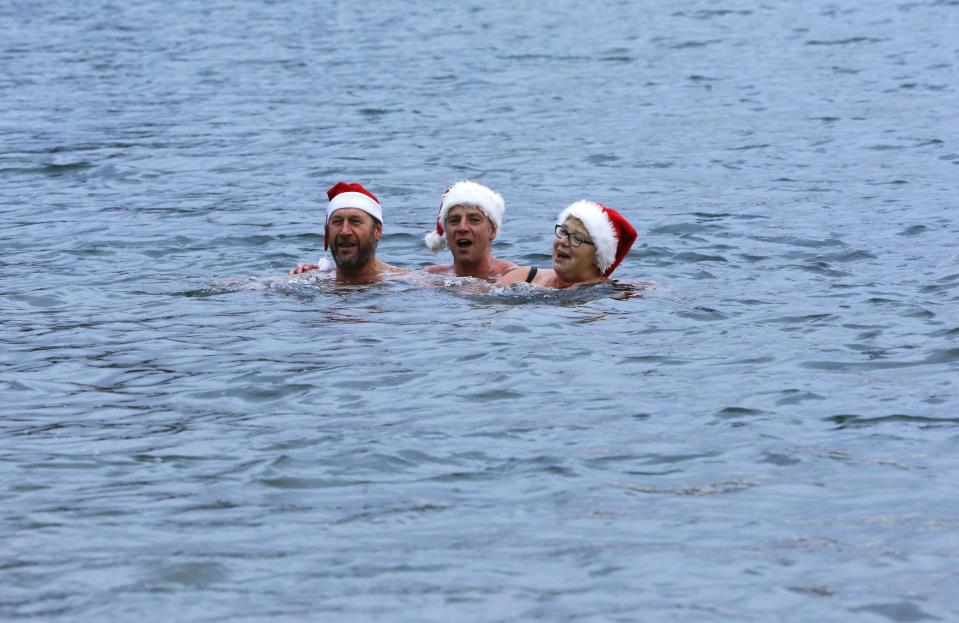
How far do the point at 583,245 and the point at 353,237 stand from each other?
2.20m

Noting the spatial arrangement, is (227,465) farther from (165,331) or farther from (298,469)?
(165,331)

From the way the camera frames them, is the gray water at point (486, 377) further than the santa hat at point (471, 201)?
No

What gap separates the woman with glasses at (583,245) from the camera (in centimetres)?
1394

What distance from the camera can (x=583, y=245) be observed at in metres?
14.0

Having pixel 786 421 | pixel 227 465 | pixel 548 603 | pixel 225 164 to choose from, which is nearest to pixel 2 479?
pixel 227 465

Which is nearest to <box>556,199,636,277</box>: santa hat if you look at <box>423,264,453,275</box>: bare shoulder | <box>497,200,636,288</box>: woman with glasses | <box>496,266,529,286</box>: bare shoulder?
<box>497,200,636,288</box>: woman with glasses

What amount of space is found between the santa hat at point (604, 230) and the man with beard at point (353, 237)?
1.86 meters

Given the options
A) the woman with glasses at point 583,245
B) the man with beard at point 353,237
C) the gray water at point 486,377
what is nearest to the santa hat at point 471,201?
the man with beard at point 353,237

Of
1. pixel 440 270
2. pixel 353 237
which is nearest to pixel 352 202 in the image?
pixel 353 237

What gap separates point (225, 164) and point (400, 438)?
1415cm

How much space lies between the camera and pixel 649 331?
12328 millimetres

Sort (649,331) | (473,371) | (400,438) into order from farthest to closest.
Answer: (649,331)
(473,371)
(400,438)

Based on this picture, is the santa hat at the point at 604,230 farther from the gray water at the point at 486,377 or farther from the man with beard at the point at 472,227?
the man with beard at the point at 472,227

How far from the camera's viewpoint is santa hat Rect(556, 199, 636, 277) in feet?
45.7
